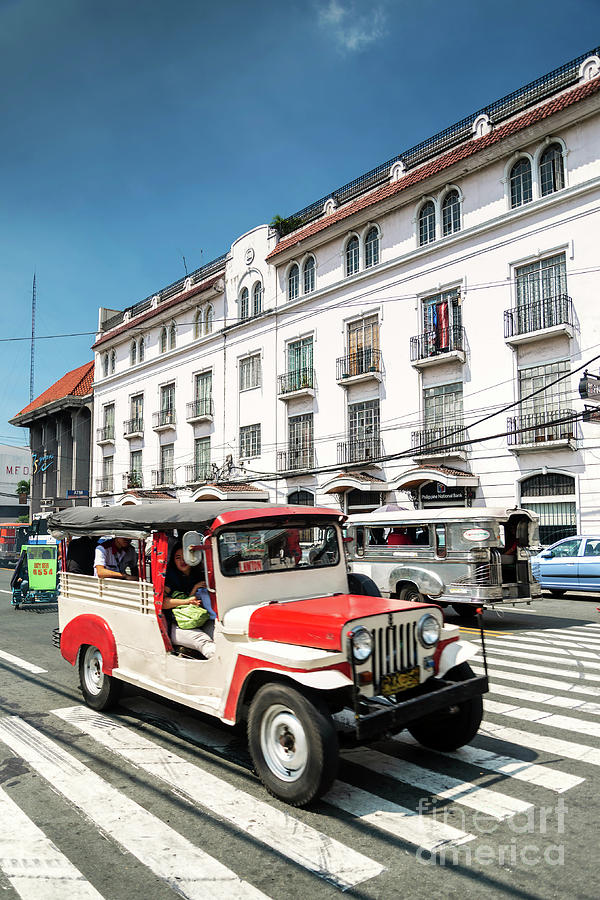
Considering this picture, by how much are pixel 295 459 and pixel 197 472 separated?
7785 millimetres

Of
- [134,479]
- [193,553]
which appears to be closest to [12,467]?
[134,479]

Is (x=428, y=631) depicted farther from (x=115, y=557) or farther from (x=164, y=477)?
(x=164, y=477)

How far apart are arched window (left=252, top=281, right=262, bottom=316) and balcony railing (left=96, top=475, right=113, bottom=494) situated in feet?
56.5

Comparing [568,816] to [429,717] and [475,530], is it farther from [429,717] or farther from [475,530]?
[475,530]

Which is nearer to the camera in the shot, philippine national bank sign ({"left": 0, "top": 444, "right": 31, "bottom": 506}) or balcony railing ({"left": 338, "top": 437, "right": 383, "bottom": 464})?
balcony railing ({"left": 338, "top": 437, "right": 383, "bottom": 464})

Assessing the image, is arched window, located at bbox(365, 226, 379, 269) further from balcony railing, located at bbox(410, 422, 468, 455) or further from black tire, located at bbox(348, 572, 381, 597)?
black tire, located at bbox(348, 572, 381, 597)

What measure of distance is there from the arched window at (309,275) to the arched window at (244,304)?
4297 mm

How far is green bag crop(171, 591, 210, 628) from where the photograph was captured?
5.92 meters

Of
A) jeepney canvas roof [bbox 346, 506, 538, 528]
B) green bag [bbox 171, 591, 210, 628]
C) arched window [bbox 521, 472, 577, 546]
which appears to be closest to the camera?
green bag [bbox 171, 591, 210, 628]

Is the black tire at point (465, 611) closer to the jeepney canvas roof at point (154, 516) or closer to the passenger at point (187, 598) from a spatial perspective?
the jeepney canvas roof at point (154, 516)

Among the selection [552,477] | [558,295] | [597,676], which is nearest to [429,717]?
[597,676]

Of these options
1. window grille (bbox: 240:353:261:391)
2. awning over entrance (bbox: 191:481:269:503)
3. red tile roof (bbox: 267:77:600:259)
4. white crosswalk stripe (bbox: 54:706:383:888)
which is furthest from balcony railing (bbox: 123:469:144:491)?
white crosswalk stripe (bbox: 54:706:383:888)

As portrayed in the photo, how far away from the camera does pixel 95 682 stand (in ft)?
23.3

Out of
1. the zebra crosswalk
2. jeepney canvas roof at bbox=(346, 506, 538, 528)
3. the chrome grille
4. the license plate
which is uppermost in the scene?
jeepney canvas roof at bbox=(346, 506, 538, 528)
